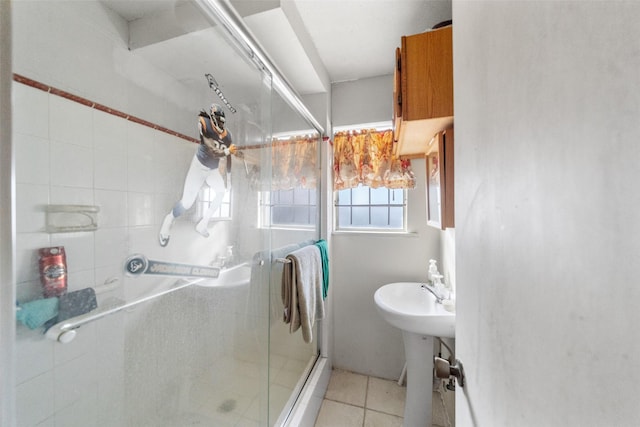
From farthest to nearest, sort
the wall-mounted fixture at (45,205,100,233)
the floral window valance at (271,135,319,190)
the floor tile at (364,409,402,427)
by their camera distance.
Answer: the floor tile at (364,409,402,427) → the floral window valance at (271,135,319,190) → the wall-mounted fixture at (45,205,100,233)

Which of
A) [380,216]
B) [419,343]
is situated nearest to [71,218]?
[419,343]

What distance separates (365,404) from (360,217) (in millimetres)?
1344

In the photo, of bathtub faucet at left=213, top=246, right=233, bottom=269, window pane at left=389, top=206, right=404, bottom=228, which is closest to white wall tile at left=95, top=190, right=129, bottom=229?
bathtub faucet at left=213, top=246, right=233, bottom=269

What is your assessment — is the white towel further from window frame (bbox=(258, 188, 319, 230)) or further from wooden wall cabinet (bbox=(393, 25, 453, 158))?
wooden wall cabinet (bbox=(393, 25, 453, 158))

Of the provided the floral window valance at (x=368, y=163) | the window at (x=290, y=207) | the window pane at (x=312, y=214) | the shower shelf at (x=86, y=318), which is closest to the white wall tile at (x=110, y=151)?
the shower shelf at (x=86, y=318)

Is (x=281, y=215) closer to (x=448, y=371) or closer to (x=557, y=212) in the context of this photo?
(x=448, y=371)

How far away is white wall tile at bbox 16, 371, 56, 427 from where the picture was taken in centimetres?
48

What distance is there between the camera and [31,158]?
0.50 metres

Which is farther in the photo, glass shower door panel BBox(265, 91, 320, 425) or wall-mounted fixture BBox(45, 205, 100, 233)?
glass shower door panel BBox(265, 91, 320, 425)

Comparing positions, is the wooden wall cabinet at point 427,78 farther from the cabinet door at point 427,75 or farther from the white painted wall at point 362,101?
the white painted wall at point 362,101

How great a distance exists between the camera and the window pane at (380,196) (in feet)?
6.50

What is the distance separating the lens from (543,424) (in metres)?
0.27

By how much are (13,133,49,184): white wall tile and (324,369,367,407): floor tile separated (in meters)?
1.92

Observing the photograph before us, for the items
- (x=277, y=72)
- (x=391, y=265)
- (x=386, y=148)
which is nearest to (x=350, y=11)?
(x=277, y=72)
